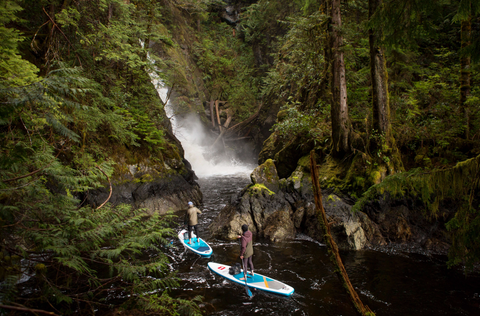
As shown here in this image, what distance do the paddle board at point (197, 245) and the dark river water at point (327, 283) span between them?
18cm

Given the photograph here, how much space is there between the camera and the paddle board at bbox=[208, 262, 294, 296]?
5754 mm

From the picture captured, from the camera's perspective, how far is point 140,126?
43.1 feet

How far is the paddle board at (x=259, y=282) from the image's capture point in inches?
227

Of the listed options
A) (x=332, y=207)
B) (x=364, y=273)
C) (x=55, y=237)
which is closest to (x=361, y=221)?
(x=332, y=207)

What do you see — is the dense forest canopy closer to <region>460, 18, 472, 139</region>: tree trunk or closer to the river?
<region>460, 18, 472, 139</region>: tree trunk

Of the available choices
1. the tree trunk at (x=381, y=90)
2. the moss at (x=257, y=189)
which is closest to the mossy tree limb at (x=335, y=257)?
the moss at (x=257, y=189)

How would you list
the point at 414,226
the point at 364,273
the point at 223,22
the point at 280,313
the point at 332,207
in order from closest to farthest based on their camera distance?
1. the point at 280,313
2. the point at 364,273
3. the point at 414,226
4. the point at 332,207
5. the point at 223,22

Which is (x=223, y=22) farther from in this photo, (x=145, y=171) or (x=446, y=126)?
(x=446, y=126)

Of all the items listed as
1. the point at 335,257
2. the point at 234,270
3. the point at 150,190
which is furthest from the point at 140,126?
the point at 335,257

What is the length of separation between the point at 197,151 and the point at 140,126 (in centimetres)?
1383

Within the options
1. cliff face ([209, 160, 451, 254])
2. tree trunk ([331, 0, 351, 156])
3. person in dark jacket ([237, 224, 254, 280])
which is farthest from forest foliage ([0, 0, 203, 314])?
tree trunk ([331, 0, 351, 156])

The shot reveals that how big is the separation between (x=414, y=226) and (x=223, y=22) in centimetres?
3598

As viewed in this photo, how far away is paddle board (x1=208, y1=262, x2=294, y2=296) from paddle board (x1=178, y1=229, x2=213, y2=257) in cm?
98

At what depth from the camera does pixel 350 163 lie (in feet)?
32.4
